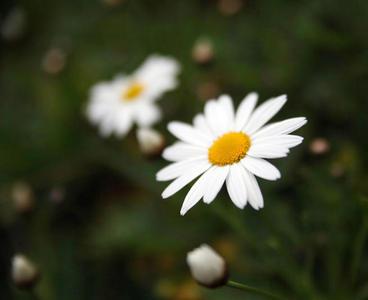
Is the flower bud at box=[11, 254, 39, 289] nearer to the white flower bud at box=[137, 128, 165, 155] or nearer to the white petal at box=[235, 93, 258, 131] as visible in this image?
the white flower bud at box=[137, 128, 165, 155]

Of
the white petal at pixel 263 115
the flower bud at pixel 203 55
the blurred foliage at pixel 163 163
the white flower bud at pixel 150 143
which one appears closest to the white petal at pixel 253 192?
the white petal at pixel 263 115

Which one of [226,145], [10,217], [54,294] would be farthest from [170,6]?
[226,145]

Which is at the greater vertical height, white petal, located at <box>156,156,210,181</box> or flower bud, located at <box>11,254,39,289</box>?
white petal, located at <box>156,156,210,181</box>

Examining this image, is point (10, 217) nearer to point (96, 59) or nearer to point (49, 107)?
point (49, 107)

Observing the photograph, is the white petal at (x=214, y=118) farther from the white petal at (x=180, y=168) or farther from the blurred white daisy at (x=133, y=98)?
the blurred white daisy at (x=133, y=98)

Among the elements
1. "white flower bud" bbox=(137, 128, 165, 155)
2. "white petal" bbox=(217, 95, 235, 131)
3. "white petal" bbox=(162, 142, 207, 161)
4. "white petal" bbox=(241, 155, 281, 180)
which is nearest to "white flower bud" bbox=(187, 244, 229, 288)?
"white petal" bbox=(241, 155, 281, 180)

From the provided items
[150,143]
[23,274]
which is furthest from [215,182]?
[23,274]
